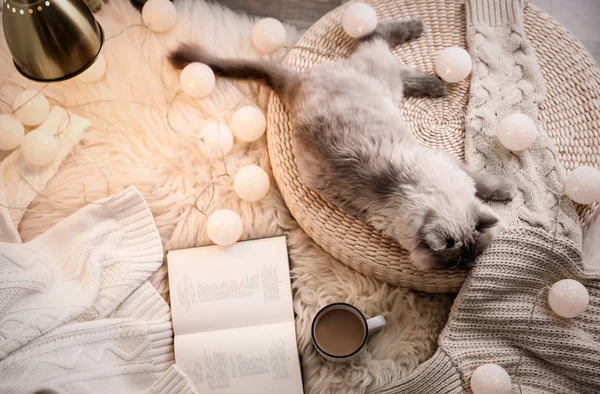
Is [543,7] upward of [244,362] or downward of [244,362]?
upward

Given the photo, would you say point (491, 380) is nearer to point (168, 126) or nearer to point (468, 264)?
point (468, 264)

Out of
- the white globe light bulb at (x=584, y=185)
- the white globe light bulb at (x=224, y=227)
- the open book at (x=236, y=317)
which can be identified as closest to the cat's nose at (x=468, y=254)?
the white globe light bulb at (x=584, y=185)

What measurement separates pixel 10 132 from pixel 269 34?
733mm

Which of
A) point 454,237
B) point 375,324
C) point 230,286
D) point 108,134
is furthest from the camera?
point 108,134

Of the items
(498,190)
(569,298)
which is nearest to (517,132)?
(498,190)

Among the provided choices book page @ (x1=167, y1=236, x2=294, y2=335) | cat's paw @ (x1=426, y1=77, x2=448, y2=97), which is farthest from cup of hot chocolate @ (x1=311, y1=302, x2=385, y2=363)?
cat's paw @ (x1=426, y1=77, x2=448, y2=97)

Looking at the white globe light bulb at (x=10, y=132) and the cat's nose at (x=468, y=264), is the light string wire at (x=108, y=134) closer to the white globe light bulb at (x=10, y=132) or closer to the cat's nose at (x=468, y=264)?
the white globe light bulb at (x=10, y=132)

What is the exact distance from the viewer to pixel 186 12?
1452 millimetres

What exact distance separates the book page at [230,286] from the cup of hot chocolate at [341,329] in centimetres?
11

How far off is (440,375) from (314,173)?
55 centimetres

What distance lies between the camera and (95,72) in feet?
4.49

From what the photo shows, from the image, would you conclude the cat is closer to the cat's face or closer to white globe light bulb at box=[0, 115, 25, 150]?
the cat's face

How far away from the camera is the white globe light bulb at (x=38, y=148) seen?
1286 millimetres

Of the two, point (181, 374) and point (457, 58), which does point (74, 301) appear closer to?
point (181, 374)
